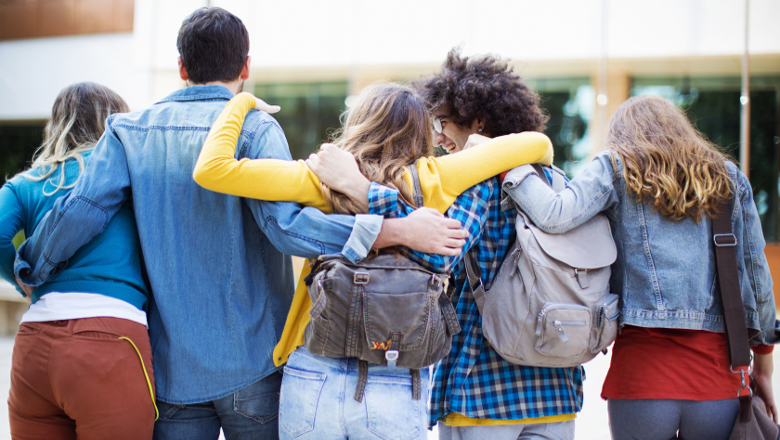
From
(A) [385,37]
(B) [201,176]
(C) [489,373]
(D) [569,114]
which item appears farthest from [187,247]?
(D) [569,114]

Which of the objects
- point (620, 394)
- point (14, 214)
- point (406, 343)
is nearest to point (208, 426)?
point (406, 343)

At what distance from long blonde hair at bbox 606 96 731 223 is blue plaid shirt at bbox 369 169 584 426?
17.7 inches

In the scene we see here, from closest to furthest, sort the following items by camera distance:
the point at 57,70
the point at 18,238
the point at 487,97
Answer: the point at 18,238
the point at 487,97
the point at 57,70

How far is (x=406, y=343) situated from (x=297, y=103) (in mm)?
9975

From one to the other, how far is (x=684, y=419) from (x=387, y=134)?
134cm

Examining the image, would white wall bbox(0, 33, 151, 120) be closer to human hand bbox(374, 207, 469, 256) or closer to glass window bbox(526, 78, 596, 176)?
glass window bbox(526, 78, 596, 176)

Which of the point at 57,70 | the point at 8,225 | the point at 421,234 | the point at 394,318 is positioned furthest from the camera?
the point at 57,70

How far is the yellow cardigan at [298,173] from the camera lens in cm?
165

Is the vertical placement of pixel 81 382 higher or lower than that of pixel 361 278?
lower

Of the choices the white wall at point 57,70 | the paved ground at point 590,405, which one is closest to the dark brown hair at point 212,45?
the paved ground at point 590,405

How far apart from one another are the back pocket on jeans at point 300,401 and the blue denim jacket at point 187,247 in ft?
0.60

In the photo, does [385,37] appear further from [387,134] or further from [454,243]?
[454,243]

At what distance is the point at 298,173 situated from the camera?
172 cm

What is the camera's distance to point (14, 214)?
188 cm
